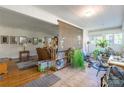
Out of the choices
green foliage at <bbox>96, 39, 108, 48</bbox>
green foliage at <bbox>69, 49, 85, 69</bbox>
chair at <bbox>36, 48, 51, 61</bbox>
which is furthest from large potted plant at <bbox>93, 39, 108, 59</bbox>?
chair at <bbox>36, 48, 51, 61</bbox>

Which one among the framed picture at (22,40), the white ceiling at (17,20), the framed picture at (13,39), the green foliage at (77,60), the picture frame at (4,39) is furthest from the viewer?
the framed picture at (22,40)

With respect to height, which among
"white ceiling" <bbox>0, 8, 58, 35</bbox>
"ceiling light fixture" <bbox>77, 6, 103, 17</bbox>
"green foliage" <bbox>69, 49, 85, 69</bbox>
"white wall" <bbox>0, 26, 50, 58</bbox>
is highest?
"ceiling light fixture" <bbox>77, 6, 103, 17</bbox>

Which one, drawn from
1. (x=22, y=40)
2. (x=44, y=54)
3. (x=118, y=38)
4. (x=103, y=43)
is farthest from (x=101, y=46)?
(x=22, y=40)

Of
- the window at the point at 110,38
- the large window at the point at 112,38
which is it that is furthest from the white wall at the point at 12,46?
the window at the point at 110,38

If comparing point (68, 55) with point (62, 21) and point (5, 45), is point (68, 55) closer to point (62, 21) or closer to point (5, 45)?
point (62, 21)

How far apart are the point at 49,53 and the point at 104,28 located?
2093 millimetres

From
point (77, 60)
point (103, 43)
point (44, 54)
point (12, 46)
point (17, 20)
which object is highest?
point (17, 20)

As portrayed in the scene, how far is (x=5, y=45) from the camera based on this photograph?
500 cm

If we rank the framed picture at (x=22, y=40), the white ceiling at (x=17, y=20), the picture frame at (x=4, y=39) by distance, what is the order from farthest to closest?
the framed picture at (x=22, y=40) → the picture frame at (x=4, y=39) → the white ceiling at (x=17, y=20)

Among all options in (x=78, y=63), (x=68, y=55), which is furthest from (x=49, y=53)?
(x=78, y=63)

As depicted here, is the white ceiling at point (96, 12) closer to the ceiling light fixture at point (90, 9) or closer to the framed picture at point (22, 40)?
the ceiling light fixture at point (90, 9)

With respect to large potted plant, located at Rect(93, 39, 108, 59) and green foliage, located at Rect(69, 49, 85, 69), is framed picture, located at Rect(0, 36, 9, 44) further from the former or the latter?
large potted plant, located at Rect(93, 39, 108, 59)

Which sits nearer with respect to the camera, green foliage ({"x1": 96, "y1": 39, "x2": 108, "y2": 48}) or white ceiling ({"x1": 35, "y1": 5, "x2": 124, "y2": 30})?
white ceiling ({"x1": 35, "y1": 5, "x2": 124, "y2": 30})

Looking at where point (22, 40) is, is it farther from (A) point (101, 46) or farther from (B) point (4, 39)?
(A) point (101, 46)
